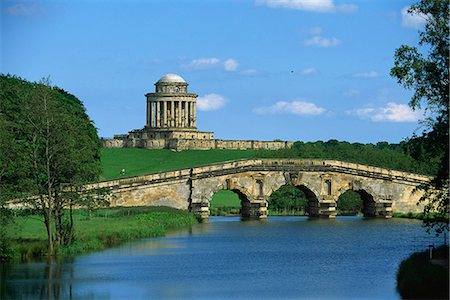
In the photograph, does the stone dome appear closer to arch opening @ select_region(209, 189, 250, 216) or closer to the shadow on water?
arch opening @ select_region(209, 189, 250, 216)

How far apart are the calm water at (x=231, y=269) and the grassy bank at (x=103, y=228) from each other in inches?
52.1

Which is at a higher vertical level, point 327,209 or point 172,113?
point 172,113

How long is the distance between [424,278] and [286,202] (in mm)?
76292

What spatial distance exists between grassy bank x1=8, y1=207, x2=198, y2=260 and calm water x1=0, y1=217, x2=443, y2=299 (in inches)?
52.1

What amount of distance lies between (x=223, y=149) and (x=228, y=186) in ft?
203

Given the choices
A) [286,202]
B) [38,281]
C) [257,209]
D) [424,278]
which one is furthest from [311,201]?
[424,278]

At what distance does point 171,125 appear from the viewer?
178625 mm

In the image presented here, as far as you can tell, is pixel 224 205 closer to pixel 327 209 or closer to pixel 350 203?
pixel 350 203

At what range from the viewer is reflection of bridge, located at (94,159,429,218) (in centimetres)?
10444

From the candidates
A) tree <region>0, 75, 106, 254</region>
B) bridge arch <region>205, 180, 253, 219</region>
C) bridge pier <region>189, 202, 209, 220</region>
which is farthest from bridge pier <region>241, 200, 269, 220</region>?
tree <region>0, 75, 106, 254</region>

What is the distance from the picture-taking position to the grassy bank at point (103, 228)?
6072 cm

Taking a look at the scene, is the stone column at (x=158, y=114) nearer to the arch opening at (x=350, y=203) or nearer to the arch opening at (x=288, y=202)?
the arch opening at (x=288, y=202)

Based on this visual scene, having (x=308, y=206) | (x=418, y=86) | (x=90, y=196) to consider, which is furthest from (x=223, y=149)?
(x=418, y=86)

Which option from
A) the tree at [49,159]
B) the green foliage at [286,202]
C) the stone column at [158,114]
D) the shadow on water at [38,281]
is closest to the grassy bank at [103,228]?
the tree at [49,159]
